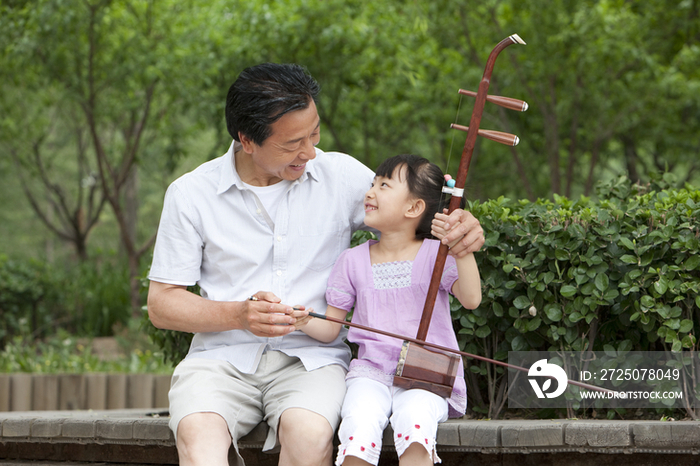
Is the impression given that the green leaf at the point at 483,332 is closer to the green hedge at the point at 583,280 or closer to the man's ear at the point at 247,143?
the green hedge at the point at 583,280

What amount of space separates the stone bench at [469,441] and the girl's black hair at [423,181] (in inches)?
27.7

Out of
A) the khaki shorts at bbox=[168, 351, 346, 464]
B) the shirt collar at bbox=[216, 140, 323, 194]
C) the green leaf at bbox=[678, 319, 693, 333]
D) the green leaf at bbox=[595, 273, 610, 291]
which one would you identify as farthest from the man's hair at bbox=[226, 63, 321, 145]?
the green leaf at bbox=[678, 319, 693, 333]

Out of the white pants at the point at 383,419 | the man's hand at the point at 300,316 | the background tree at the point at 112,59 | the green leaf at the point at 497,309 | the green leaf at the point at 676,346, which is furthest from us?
the background tree at the point at 112,59

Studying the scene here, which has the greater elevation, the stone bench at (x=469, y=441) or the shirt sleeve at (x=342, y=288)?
the shirt sleeve at (x=342, y=288)

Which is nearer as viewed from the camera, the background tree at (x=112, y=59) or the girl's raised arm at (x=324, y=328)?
the girl's raised arm at (x=324, y=328)

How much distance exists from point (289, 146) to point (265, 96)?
0.60 ft

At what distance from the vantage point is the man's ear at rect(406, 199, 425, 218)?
2.45 meters

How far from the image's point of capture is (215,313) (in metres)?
2.29

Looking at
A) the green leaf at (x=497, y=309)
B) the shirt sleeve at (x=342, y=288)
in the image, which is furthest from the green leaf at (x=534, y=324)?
the shirt sleeve at (x=342, y=288)

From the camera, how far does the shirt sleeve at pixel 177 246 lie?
95.5 inches

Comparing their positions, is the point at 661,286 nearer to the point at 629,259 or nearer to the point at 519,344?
the point at 629,259

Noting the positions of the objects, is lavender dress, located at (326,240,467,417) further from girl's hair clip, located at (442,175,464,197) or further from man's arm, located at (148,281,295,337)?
man's arm, located at (148,281,295,337)

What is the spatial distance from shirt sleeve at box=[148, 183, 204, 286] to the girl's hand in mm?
836

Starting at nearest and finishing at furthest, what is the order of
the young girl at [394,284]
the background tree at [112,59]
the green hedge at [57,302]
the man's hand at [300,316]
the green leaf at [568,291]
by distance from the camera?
1. the man's hand at [300,316]
2. the young girl at [394,284]
3. the green leaf at [568,291]
4. the background tree at [112,59]
5. the green hedge at [57,302]
